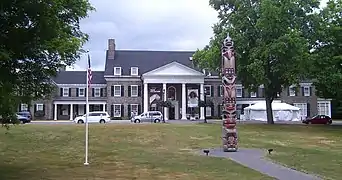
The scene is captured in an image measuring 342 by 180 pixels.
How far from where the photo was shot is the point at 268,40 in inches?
1933

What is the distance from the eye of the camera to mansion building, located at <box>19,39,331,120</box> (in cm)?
8388

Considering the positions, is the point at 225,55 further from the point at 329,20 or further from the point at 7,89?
the point at 329,20

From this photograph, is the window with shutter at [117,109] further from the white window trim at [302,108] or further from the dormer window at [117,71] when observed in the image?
the white window trim at [302,108]

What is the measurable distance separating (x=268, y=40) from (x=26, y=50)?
1465 inches

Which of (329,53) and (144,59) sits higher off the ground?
(144,59)

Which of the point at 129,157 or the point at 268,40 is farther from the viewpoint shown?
the point at 268,40

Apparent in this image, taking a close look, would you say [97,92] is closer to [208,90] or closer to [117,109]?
[117,109]

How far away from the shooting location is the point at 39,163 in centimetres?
2028

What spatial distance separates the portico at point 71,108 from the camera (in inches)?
3390

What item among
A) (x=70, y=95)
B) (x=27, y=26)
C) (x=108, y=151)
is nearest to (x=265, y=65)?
(x=108, y=151)

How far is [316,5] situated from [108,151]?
34.0 m

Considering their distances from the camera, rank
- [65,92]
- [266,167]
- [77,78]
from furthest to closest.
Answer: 1. [77,78]
2. [65,92]
3. [266,167]

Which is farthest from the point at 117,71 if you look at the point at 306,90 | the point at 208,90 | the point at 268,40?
the point at 268,40

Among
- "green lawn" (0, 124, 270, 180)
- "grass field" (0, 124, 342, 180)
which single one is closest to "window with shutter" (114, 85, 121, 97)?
"green lawn" (0, 124, 270, 180)
